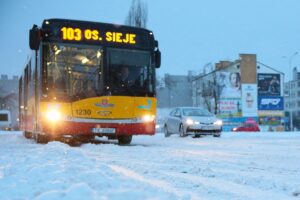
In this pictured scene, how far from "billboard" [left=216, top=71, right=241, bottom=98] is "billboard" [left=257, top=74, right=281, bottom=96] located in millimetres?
4263

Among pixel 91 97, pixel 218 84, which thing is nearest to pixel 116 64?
pixel 91 97

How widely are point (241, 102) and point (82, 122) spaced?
75058mm

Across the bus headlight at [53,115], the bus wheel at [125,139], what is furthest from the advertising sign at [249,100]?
the bus headlight at [53,115]

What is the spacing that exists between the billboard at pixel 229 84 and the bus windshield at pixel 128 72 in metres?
70.8

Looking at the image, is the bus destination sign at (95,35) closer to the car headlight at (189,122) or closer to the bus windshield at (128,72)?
the bus windshield at (128,72)

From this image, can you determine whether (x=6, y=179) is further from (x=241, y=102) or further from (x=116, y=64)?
(x=241, y=102)

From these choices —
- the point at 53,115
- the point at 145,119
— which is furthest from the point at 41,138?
the point at 145,119

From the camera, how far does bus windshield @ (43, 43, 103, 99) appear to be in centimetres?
1447

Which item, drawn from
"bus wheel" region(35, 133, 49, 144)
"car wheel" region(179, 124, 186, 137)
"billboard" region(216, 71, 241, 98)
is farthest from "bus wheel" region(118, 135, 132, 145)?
"billboard" region(216, 71, 241, 98)

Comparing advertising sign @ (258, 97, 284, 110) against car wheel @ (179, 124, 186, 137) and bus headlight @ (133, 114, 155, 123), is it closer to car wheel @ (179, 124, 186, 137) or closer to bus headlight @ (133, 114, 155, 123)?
car wheel @ (179, 124, 186, 137)

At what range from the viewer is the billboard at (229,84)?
86250 mm

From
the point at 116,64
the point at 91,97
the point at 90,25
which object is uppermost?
the point at 90,25

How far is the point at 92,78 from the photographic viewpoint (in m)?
14.8

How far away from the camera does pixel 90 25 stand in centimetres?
1530
